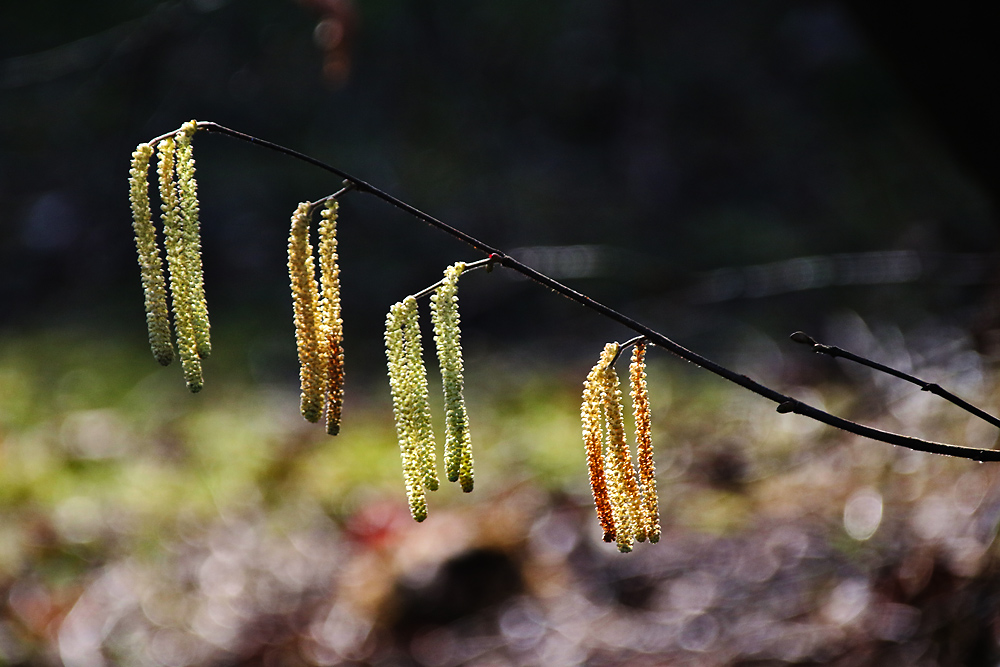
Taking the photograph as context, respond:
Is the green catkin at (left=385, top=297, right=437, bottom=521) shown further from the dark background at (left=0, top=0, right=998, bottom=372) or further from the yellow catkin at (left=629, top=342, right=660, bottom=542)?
the dark background at (left=0, top=0, right=998, bottom=372)

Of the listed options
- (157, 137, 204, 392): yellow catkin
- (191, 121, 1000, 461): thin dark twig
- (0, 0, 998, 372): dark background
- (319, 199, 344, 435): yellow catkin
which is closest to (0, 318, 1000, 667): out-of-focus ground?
(0, 0, 998, 372): dark background

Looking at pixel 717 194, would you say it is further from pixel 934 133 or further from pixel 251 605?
pixel 251 605

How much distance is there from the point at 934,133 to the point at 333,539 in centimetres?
210

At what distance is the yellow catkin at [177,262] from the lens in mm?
991

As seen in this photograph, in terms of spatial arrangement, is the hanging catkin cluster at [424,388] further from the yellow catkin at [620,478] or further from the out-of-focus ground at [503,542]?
the out-of-focus ground at [503,542]

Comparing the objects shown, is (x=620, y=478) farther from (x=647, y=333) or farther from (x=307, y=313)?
(x=307, y=313)

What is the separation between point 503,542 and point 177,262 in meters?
1.95

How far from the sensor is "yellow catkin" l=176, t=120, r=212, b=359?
98 cm

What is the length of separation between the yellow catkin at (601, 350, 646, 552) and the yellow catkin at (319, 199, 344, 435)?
0.29 m

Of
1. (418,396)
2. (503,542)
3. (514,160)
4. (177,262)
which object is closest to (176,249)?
(177,262)

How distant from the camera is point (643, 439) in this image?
39.9 inches

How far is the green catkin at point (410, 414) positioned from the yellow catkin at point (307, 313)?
76 millimetres

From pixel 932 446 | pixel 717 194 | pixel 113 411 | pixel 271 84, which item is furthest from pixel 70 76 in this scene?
pixel 932 446

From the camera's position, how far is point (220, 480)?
3.49 m
